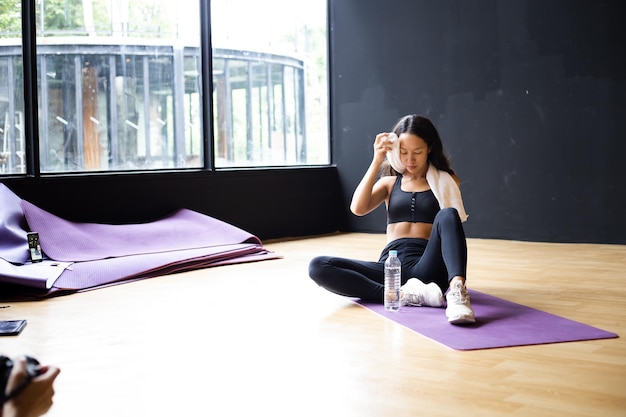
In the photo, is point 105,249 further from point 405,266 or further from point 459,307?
point 459,307

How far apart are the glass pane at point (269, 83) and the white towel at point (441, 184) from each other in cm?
271

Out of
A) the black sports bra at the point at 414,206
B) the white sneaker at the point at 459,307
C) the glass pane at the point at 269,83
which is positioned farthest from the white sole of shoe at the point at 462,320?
the glass pane at the point at 269,83

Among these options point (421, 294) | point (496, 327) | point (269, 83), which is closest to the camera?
point (496, 327)

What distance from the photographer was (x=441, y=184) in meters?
3.56

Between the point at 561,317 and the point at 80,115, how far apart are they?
138 inches

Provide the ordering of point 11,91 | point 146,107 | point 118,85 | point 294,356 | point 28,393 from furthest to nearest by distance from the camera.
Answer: point 146,107 → point 118,85 → point 11,91 → point 294,356 → point 28,393

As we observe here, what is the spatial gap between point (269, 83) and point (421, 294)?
11.4 ft

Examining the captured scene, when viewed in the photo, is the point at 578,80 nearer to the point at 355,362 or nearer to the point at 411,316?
the point at 411,316

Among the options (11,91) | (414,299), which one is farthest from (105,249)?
(414,299)

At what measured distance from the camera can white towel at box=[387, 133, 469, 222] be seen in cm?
354

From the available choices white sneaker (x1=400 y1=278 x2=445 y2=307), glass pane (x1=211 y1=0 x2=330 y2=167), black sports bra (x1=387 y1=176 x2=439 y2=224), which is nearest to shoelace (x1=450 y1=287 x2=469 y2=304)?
white sneaker (x1=400 y1=278 x2=445 y2=307)

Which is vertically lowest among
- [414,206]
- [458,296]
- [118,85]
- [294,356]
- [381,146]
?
[294,356]

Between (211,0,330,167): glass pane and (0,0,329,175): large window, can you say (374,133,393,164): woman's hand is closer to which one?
(0,0,329,175): large window

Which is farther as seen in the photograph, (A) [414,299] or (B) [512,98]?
(B) [512,98]
